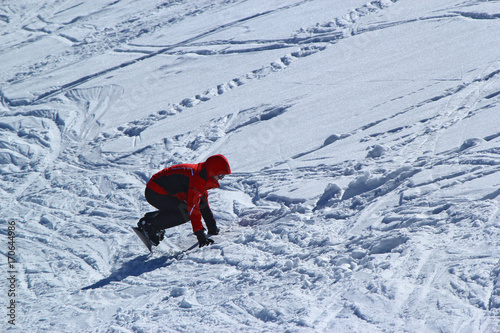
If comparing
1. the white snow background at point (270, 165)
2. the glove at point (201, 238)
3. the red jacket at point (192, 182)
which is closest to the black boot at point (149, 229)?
the white snow background at point (270, 165)

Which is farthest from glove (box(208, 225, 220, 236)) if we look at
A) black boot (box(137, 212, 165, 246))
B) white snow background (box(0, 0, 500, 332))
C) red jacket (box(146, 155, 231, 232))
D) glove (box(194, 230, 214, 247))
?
black boot (box(137, 212, 165, 246))

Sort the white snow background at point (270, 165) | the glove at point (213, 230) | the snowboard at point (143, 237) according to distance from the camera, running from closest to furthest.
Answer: the white snow background at point (270, 165) < the snowboard at point (143, 237) < the glove at point (213, 230)

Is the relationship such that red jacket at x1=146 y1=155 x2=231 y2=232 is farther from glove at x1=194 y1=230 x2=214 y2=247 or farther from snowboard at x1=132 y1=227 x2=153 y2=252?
snowboard at x1=132 y1=227 x2=153 y2=252

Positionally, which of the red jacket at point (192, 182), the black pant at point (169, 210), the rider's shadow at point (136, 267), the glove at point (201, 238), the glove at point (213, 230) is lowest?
the rider's shadow at point (136, 267)

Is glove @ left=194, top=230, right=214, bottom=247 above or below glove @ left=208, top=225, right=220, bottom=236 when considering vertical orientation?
above

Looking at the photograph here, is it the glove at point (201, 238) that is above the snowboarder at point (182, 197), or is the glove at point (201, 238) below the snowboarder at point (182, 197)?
below

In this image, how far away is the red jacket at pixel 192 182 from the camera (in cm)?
473

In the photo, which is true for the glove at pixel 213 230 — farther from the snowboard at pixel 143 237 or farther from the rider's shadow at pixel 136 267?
the snowboard at pixel 143 237

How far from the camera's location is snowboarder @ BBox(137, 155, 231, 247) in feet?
15.6

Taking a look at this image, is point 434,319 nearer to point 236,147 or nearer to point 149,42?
point 236,147

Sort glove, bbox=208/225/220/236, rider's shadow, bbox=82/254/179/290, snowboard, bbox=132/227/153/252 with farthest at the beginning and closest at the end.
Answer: glove, bbox=208/225/220/236, snowboard, bbox=132/227/153/252, rider's shadow, bbox=82/254/179/290

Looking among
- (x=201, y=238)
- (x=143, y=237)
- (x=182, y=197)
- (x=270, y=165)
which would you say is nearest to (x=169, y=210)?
(x=182, y=197)

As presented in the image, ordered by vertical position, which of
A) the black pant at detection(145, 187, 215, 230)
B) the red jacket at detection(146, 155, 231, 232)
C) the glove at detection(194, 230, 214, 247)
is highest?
the red jacket at detection(146, 155, 231, 232)

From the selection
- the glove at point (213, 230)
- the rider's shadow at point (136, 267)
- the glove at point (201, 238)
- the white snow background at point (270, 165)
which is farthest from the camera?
the glove at point (213, 230)
